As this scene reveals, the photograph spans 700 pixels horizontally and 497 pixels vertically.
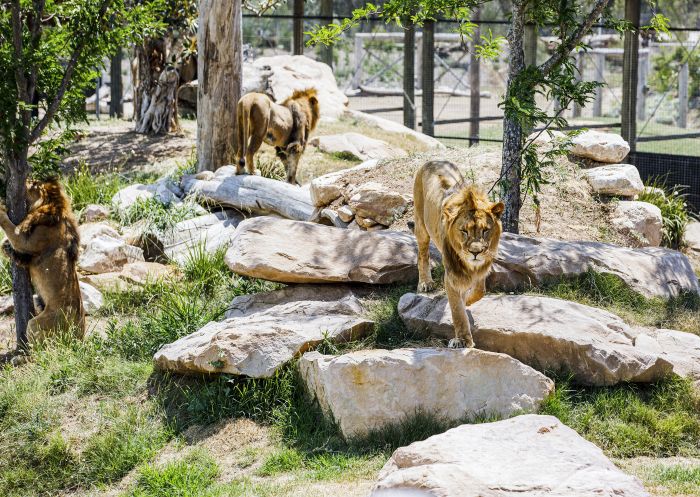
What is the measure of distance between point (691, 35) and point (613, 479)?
35284 millimetres

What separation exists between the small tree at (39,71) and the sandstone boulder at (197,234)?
7.06 ft

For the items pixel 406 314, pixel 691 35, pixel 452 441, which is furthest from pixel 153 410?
pixel 691 35

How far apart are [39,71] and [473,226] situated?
5101mm

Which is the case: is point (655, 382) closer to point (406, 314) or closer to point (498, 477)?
point (406, 314)

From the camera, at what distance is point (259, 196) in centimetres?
1223

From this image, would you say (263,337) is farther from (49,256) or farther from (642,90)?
(642,90)

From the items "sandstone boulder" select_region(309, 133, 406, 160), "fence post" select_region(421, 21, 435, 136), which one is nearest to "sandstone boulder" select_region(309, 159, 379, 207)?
"sandstone boulder" select_region(309, 133, 406, 160)

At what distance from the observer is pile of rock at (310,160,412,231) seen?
438 inches

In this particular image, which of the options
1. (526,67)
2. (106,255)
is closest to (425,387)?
(526,67)

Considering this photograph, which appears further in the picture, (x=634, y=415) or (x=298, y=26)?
(x=298, y=26)

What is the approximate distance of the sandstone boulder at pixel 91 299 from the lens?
1034 cm

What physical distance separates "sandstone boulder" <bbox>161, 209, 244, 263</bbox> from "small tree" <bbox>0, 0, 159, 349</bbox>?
2.15m

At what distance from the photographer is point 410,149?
51.2 ft

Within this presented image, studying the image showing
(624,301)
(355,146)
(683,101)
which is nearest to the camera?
(624,301)
